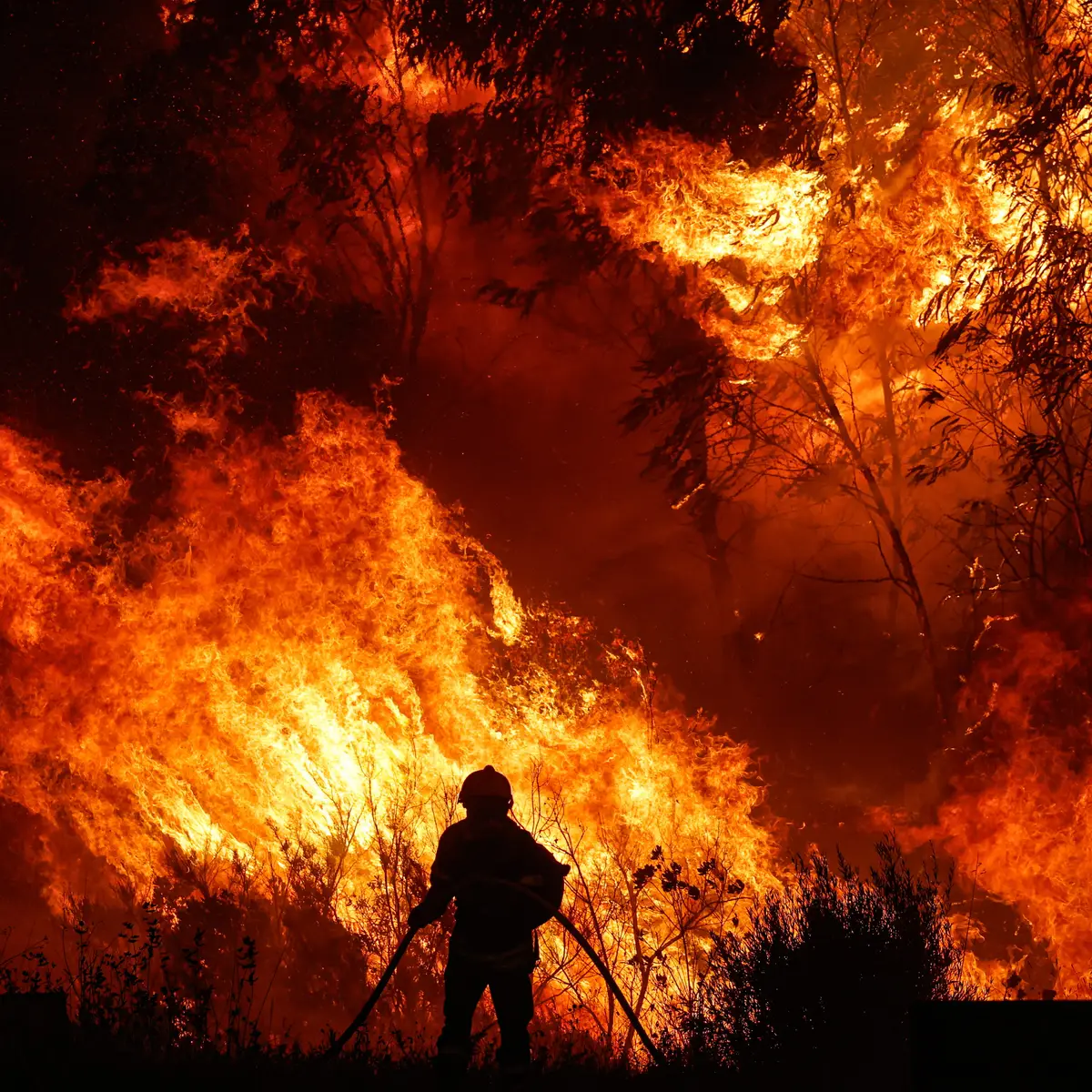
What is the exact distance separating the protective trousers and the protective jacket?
67mm

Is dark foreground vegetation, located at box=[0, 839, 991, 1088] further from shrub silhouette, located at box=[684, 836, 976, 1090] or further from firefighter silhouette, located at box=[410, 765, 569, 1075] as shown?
firefighter silhouette, located at box=[410, 765, 569, 1075]

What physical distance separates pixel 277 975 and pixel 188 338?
8.22 metres

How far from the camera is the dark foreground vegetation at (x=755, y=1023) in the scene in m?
5.11

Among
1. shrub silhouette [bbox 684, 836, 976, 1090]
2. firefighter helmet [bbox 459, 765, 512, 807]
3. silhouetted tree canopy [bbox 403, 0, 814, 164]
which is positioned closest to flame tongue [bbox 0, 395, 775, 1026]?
shrub silhouette [bbox 684, 836, 976, 1090]

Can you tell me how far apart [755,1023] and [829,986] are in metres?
0.47

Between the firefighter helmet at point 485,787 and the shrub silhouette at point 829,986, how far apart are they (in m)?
1.49

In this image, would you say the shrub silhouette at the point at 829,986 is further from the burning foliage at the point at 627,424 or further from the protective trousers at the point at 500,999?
the burning foliage at the point at 627,424

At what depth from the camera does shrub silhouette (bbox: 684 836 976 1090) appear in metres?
5.36

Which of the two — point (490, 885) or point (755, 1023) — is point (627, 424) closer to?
point (755, 1023)

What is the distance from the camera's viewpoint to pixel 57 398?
586 inches

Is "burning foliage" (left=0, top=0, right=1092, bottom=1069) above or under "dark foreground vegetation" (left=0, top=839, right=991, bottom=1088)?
above

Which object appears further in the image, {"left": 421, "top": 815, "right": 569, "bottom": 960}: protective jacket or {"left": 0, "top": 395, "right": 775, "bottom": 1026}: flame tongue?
{"left": 0, "top": 395, "right": 775, "bottom": 1026}: flame tongue

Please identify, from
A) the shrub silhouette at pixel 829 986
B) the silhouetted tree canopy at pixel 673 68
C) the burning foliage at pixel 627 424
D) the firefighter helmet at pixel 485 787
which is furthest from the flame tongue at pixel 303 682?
the silhouetted tree canopy at pixel 673 68

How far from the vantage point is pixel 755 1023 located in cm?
584
